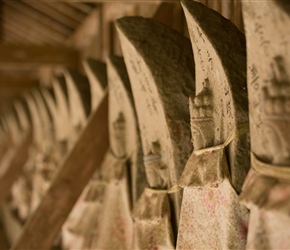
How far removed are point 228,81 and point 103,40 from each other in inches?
117

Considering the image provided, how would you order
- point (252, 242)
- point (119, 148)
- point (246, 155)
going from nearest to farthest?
point (252, 242), point (246, 155), point (119, 148)

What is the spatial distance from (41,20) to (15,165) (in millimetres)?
1532

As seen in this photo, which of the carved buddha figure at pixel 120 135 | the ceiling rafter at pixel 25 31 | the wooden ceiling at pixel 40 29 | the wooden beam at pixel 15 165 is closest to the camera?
the carved buddha figure at pixel 120 135

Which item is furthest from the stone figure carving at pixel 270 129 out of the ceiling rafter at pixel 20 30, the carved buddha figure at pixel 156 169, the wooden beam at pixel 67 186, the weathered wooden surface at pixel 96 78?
the ceiling rafter at pixel 20 30

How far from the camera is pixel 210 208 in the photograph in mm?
2232

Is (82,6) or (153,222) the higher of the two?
(82,6)

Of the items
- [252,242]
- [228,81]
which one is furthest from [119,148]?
[252,242]

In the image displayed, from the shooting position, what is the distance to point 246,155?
83.3 inches

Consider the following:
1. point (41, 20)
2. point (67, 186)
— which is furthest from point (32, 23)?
point (67, 186)

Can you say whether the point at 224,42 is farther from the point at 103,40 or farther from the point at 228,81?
the point at 103,40

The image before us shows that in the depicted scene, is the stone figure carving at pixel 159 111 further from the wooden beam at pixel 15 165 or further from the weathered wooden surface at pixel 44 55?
the wooden beam at pixel 15 165

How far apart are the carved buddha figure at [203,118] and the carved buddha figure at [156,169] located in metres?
0.49

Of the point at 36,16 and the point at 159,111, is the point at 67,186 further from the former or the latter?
the point at 36,16

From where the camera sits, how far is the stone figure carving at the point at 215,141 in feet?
6.89
